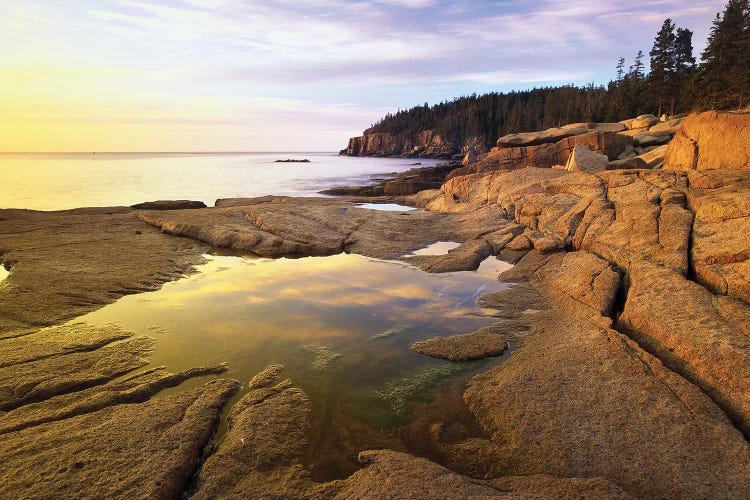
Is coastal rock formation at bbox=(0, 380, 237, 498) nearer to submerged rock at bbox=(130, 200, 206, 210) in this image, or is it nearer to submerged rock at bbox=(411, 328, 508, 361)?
submerged rock at bbox=(411, 328, 508, 361)

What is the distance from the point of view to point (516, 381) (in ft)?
21.8

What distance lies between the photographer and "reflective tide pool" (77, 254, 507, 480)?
6105 millimetres

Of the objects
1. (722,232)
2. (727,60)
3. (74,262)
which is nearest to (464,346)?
(722,232)

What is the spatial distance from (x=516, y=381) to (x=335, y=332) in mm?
3908

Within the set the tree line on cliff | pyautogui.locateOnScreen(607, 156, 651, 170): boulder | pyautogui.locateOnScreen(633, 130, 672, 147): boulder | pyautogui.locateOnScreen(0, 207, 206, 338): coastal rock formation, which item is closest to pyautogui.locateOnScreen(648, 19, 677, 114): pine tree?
the tree line on cliff

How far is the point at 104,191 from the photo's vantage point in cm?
4550

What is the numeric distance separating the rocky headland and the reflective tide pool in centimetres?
34

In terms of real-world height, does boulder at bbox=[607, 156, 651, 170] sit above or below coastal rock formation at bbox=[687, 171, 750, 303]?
above

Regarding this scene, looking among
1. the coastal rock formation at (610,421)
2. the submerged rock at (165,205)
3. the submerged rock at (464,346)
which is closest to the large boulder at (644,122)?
the submerged rock at (165,205)

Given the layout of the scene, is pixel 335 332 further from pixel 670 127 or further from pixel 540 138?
pixel 670 127

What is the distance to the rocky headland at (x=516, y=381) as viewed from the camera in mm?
4594

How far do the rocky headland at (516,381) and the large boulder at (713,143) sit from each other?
182 mm

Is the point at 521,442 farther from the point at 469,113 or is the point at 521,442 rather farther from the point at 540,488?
the point at 469,113

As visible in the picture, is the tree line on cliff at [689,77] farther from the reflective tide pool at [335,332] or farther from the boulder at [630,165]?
the reflective tide pool at [335,332]
